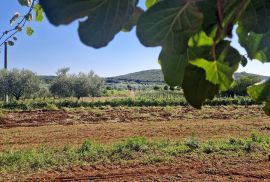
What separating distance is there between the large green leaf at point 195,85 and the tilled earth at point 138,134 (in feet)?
23.4

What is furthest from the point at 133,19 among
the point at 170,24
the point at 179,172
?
the point at 179,172

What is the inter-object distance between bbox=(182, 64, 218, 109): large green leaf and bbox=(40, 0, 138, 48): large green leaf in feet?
0.48

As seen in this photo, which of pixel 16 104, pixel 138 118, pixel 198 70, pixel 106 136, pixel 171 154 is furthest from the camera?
pixel 16 104

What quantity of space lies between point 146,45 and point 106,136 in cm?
1286

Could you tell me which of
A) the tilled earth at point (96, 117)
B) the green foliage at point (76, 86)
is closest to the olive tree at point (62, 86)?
the green foliage at point (76, 86)

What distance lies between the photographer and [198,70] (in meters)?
0.46

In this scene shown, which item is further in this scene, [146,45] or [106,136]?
[106,136]

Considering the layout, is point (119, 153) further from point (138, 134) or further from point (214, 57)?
point (214, 57)

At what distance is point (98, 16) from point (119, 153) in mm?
9251

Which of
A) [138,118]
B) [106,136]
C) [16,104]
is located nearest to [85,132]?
[106,136]

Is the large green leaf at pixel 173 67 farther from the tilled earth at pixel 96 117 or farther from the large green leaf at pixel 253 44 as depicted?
the tilled earth at pixel 96 117

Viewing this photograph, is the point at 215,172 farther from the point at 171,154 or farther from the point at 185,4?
the point at 185,4

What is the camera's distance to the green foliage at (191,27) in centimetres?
32

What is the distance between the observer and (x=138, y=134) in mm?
13555
